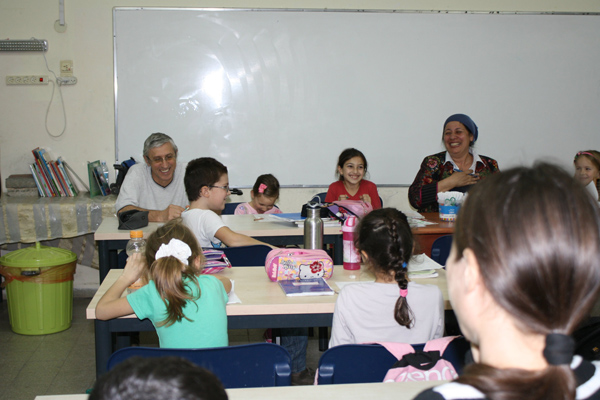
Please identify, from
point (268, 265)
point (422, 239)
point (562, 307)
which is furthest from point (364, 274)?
point (562, 307)

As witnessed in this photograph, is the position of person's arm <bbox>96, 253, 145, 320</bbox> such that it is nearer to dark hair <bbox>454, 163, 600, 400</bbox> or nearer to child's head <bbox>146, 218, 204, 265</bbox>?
child's head <bbox>146, 218, 204, 265</bbox>

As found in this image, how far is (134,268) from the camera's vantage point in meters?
1.94

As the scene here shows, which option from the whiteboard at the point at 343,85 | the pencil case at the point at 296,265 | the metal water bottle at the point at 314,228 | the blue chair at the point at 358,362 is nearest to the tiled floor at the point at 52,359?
the metal water bottle at the point at 314,228

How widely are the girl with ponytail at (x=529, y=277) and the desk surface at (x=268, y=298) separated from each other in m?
1.28

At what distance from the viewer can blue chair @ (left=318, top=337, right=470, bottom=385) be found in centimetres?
147

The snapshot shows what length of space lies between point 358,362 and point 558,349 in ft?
2.89

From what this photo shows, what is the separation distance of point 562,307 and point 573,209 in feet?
0.39

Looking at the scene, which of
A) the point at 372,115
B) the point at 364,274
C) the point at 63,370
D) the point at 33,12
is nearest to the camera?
the point at 364,274

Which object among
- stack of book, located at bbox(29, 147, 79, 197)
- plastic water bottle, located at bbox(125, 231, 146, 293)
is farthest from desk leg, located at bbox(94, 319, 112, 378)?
stack of book, located at bbox(29, 147, 79, 197)

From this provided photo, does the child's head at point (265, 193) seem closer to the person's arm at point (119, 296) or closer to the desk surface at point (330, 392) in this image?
the person's arm at point (119, 296)

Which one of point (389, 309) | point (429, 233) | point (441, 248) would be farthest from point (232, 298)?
point (429, 233)

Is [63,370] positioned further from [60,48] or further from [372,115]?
[372,115]

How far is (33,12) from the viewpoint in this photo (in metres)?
4.49

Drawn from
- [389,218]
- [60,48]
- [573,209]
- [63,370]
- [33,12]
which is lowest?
[63,370]
